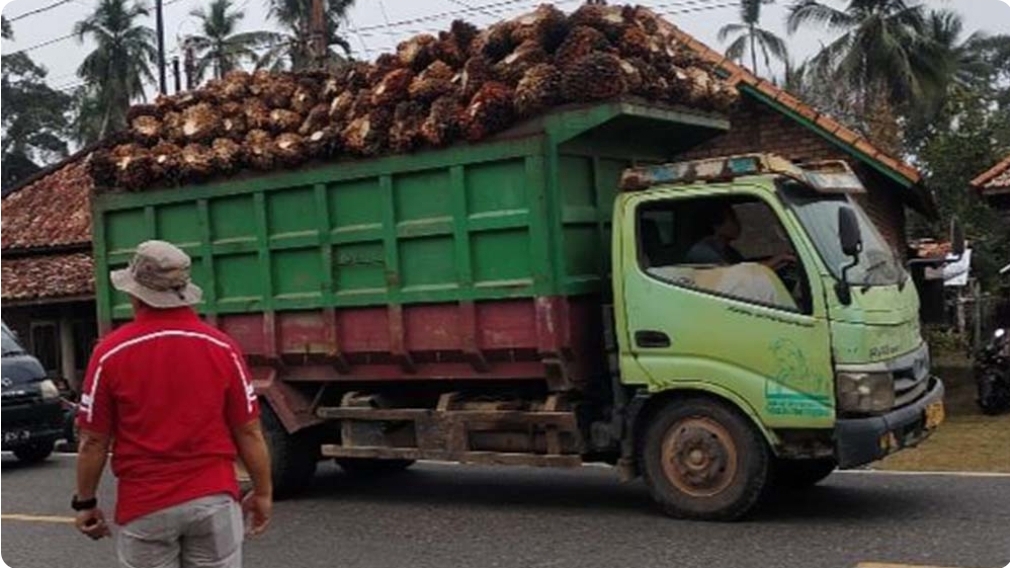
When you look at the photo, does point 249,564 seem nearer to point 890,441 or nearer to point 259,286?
point 259,286

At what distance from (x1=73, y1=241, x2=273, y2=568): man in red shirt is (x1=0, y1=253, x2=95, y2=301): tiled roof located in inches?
690

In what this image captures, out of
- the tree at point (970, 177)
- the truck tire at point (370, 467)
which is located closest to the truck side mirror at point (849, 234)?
the truck tire at point (370, 467)

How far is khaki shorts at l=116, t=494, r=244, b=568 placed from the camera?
4527 millimetres

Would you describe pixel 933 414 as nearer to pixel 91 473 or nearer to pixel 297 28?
pixel 91 473

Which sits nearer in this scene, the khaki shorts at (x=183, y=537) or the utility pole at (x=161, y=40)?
the khaki shorts at (x=183, y=537)

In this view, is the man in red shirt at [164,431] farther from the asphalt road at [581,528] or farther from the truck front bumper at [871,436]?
the truck front bumper at [871,436]

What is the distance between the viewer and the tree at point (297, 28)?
3233cm

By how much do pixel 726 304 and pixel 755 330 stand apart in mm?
238

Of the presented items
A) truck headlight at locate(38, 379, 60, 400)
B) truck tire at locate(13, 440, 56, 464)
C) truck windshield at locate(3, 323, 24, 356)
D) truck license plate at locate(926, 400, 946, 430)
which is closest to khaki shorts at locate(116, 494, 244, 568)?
truck license plate at locate(926, 400, 946, 430)

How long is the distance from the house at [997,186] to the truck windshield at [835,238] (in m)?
8.33

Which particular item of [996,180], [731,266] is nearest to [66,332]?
[996,180]

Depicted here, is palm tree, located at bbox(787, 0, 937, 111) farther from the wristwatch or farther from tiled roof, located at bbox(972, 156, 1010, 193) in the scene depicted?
the wristwatch

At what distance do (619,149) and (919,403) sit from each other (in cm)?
248

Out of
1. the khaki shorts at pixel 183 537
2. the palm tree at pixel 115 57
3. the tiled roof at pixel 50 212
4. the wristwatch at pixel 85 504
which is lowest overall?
the khaki shorts at pixel 183 537
